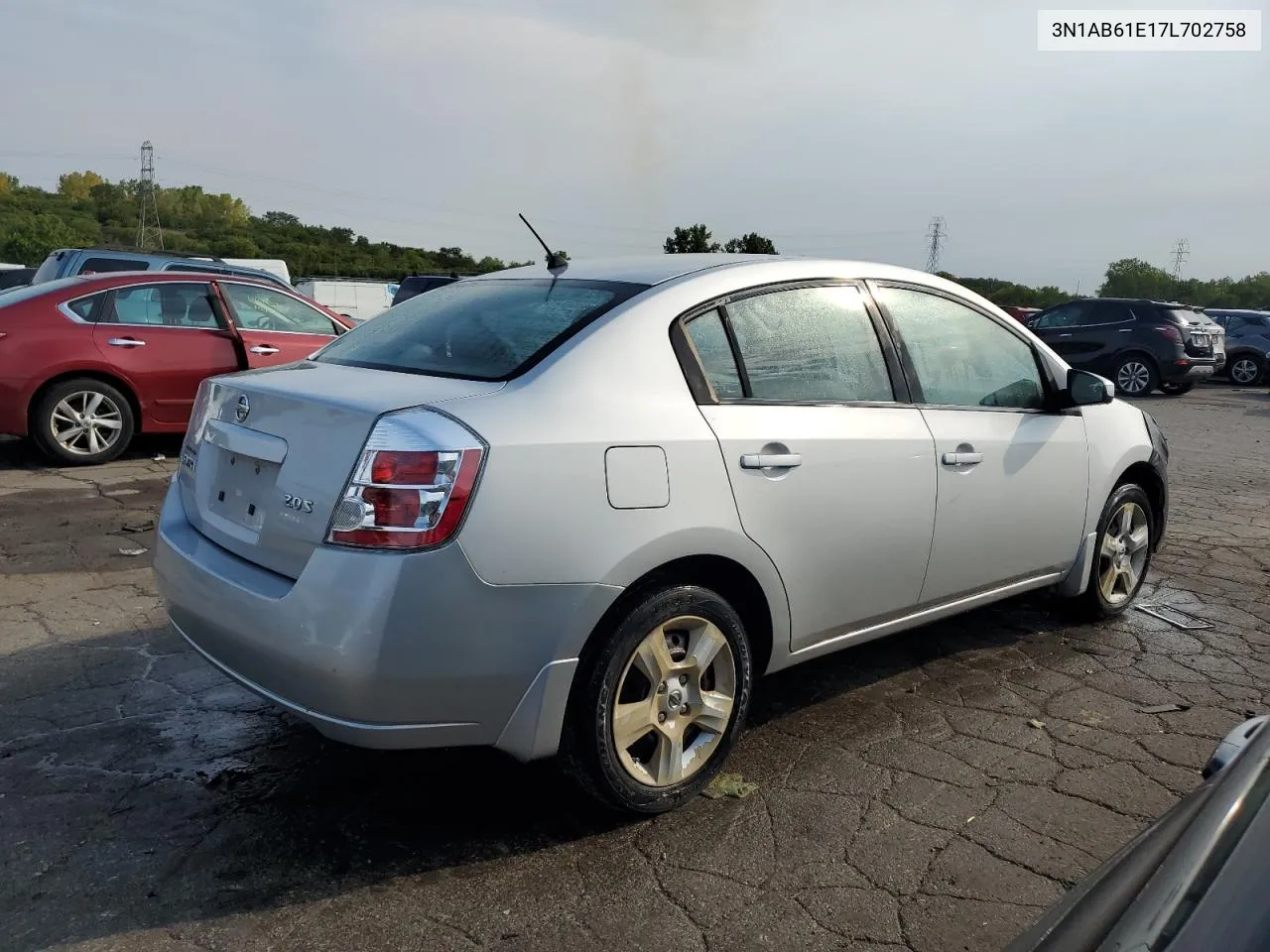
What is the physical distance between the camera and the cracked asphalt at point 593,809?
2.52 meters

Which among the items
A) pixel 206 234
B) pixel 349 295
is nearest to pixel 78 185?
pixel 206 234

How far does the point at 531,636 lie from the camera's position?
2.62 meters

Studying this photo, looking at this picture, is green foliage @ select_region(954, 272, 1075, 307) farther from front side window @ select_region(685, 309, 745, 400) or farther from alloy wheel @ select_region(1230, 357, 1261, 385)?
front side window @ select_region(685, 309, 745, 400)

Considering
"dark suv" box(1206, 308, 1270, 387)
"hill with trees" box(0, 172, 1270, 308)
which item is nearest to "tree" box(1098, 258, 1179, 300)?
"hill with trees" box(0, 172, 1270, 308)

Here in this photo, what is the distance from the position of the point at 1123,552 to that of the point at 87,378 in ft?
23.6

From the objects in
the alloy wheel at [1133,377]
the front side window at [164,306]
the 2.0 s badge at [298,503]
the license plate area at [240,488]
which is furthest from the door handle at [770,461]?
the alloy wheel at [1133,377]

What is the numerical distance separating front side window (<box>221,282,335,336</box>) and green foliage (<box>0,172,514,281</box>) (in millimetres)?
28968

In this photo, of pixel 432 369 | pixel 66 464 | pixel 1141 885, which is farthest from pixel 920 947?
pixel 66 464

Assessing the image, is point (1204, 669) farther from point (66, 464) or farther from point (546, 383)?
point (66, 464)

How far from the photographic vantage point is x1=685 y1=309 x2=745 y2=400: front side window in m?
3.13

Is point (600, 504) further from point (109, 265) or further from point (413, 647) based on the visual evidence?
point (109, 265)

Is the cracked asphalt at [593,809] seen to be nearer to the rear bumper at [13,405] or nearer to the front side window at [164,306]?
the rear bumper at [13,405]

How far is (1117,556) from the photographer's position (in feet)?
15.7

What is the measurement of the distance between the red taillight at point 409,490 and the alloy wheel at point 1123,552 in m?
3.26
